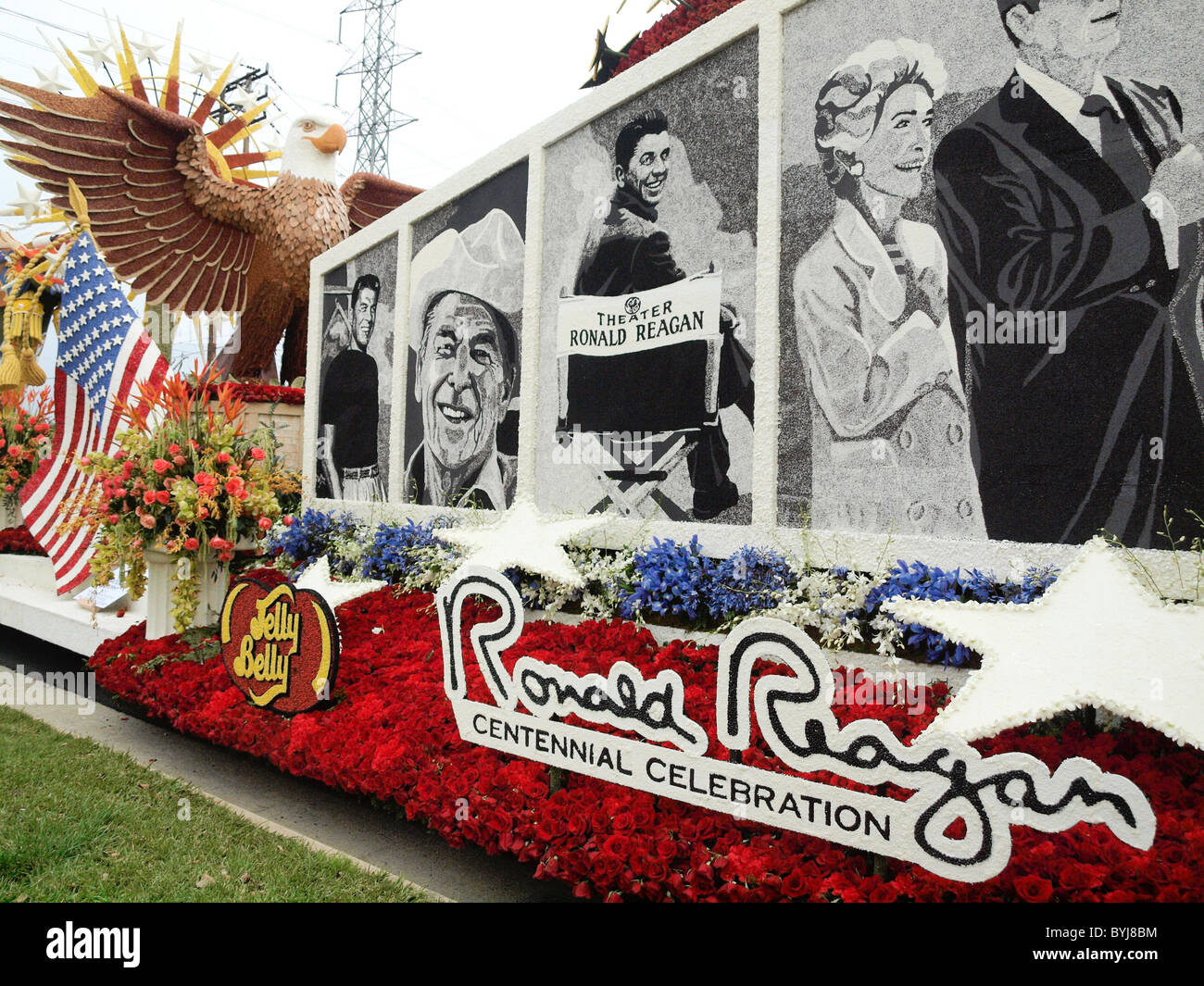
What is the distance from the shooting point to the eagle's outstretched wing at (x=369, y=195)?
9586 mm

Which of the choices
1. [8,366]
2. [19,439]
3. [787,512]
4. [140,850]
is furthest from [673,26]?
[19,439]

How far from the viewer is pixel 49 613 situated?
648 cm

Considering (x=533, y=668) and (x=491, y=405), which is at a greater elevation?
(x=491, y=405)

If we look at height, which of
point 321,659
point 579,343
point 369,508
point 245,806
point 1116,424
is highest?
point 579,343

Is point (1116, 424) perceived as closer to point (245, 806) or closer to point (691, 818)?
point (691, 818)

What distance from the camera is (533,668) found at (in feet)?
9.18

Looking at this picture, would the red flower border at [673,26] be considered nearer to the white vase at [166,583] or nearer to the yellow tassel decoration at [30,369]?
the white vase at [166,583]

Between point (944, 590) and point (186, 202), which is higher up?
point (186, 202)

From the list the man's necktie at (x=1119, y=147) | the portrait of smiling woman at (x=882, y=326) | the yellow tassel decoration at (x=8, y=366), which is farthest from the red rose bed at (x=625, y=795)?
the yellow tassel decoration at (x=8, y=366)

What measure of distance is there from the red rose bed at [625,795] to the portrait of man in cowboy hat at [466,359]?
1.30 metres

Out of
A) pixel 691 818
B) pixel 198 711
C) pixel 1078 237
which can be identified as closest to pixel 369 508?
pixel 198 711

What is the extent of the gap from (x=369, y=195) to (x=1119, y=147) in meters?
8.82

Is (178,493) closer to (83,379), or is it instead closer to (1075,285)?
(83,379)
